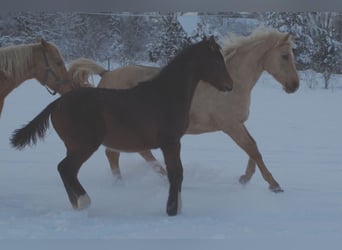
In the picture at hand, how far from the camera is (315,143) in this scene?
7129 millimetres

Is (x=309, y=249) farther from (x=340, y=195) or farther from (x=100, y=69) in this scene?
(x=100, y=69)

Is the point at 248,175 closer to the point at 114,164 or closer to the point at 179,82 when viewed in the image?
the point at 114,164

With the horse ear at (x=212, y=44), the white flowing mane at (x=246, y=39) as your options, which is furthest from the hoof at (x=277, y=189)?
the horse ear at (x=212, y=44)

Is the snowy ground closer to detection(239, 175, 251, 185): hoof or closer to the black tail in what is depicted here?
detection(239, 175, 251, 185): hoof

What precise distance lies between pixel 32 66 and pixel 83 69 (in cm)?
86

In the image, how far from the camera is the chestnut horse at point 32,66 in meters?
3.99

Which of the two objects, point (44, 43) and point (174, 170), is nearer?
point (174, 170)

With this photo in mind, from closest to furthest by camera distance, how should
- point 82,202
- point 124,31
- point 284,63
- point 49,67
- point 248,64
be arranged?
point 82,202, point 49,67, point 284,63, point 248,64, point 124,31

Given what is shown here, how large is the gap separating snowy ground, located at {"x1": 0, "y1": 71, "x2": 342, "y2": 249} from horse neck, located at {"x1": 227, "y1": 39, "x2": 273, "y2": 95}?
3.42 ft

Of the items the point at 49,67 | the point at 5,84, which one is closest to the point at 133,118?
the point at 49,67

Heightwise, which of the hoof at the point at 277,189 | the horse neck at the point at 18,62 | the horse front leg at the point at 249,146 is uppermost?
the horse neck at the point at 18,62

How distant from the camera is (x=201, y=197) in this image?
14.0 feet

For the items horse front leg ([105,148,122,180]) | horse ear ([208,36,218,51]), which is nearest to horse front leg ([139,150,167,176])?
horse front leg ([105,148,122,180])

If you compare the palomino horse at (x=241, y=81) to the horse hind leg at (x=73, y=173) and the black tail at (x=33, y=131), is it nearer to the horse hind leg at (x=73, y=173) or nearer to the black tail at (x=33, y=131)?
the black tail at (x=33, y=131)
